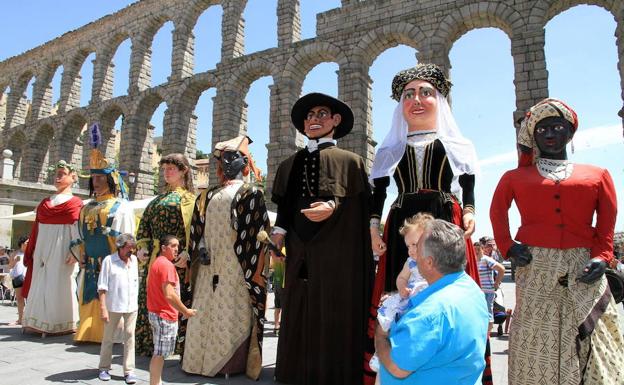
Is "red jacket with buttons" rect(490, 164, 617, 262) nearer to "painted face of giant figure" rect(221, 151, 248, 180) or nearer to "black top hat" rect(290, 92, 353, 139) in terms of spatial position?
"black top hat" rect(290, 92, 353, 139)

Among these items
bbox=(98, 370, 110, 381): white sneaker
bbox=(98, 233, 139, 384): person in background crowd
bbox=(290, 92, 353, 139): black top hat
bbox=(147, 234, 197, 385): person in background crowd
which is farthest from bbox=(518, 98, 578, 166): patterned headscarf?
bbox=(98, 370, 110, 381): white sneaker

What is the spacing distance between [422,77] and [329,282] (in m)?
1.84

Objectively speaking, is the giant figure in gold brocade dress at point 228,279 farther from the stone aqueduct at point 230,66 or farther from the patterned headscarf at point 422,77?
the stone aqueduct at point 230,66

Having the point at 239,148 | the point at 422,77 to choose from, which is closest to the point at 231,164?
the point at 239,148

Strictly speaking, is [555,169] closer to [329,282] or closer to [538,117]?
[538,117]

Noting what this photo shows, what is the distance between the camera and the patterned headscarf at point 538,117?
3.32m

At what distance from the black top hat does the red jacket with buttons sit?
1.74m

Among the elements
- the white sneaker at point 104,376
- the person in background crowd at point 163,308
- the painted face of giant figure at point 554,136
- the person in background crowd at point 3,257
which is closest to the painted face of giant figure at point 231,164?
the person in background crowd at point 163,308

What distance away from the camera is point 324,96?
4199 millimetres

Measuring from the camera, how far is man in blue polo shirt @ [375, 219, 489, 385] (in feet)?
5.78

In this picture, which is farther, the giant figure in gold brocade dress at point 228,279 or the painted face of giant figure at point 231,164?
the painted face of giant figure at point 231,164

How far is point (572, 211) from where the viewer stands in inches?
122

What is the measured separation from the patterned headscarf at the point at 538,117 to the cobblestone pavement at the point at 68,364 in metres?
2.25

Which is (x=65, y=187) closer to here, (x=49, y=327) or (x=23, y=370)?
(x=49, y=327)
